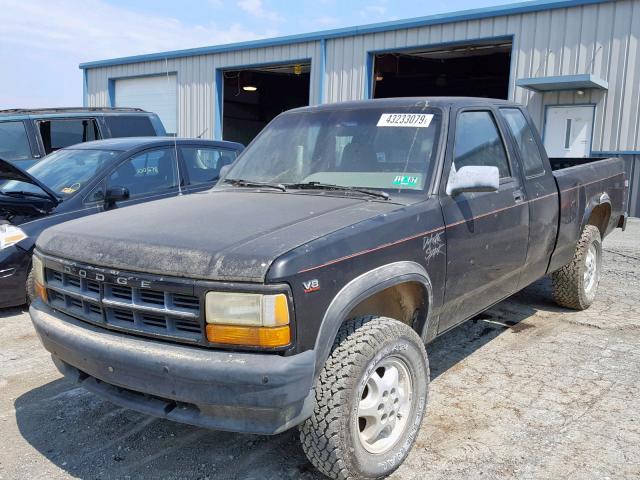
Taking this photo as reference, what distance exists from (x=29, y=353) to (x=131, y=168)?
2.43 meters

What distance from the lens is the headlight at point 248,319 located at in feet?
7.75

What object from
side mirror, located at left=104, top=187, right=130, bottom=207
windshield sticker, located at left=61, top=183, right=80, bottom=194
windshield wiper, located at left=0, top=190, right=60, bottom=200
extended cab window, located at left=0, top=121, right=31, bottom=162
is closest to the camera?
windshield wiper, located at left=0, top=190, right=60, bottom=200

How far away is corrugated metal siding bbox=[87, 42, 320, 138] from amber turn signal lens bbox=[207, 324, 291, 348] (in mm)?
15615

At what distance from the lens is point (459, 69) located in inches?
877

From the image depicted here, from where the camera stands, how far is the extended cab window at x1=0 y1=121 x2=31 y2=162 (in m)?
8.69

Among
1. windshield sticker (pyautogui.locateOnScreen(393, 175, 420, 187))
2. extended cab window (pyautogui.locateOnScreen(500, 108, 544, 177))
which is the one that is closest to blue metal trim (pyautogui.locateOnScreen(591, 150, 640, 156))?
extended cab window (pyautogui.locateOnScreen(500, 108, 544, 177))

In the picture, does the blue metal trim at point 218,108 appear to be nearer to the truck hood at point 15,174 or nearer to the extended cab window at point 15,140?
the extended cab window at point 15,140

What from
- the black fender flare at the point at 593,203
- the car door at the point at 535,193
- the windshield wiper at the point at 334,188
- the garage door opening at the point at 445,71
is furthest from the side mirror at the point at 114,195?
the garage door opening at the point at 445,71

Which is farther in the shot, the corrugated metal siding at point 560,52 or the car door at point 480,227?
the corrugated metal siding at point 560,52

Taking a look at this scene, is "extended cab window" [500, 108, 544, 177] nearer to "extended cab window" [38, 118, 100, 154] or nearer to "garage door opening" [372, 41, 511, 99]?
"extended cab window" [38, 118, 100, 154]

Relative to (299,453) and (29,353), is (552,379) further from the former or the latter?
(29,353)

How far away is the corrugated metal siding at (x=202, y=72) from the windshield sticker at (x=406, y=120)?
1399cm

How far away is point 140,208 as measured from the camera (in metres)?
3.50

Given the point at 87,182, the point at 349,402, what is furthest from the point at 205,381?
the point at 87,182
